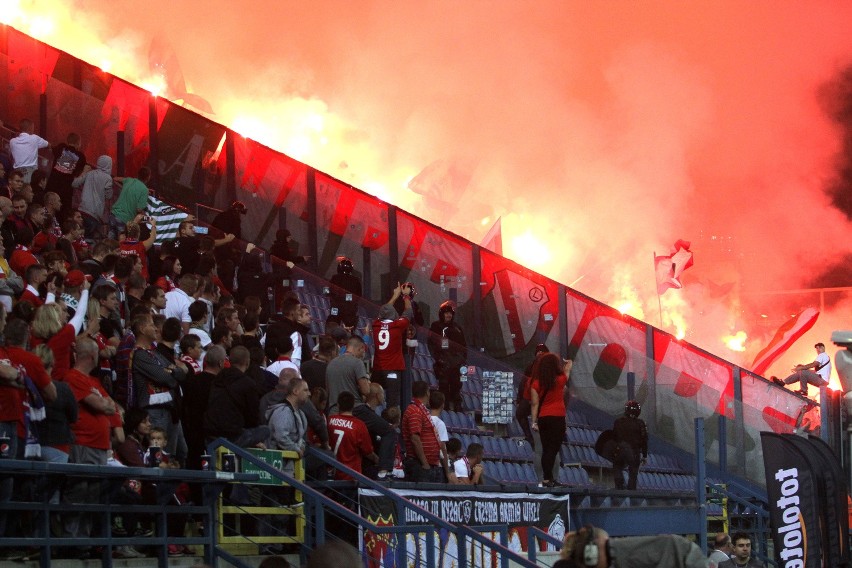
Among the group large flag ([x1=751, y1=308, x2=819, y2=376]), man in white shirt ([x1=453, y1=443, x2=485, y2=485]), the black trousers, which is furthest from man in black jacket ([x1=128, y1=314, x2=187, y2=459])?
large flag ([x1=751, y1=308, x2=819, y2=376])

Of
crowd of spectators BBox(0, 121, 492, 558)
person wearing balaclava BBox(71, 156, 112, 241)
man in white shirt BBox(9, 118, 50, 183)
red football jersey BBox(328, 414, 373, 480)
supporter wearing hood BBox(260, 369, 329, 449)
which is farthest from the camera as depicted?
person wearing balaclava BBox(71, 156, 112, 241)

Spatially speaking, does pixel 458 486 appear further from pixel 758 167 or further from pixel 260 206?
pixel 758 167

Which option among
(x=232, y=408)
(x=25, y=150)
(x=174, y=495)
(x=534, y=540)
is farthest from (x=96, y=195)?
(x=174, y=495)

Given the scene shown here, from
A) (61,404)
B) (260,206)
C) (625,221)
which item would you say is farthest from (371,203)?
(625,221)

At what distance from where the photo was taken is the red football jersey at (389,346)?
1491cm

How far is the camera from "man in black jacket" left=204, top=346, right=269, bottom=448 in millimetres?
10180

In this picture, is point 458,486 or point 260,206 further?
point 260,206

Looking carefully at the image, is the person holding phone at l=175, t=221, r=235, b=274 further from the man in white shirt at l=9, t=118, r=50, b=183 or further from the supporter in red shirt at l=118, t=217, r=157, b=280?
the man in white shirt at l=9, t=118, r=50, b=183

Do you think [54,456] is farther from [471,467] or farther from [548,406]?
[548,406]

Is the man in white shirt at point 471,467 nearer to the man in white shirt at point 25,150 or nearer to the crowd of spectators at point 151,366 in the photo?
the crowd of spectators at point 151,366

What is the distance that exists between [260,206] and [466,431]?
545 cm

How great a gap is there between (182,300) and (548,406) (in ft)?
12.2

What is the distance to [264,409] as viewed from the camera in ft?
35.6

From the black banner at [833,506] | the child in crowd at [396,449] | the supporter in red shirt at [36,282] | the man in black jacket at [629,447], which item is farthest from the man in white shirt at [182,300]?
the black banner at [833,506]
